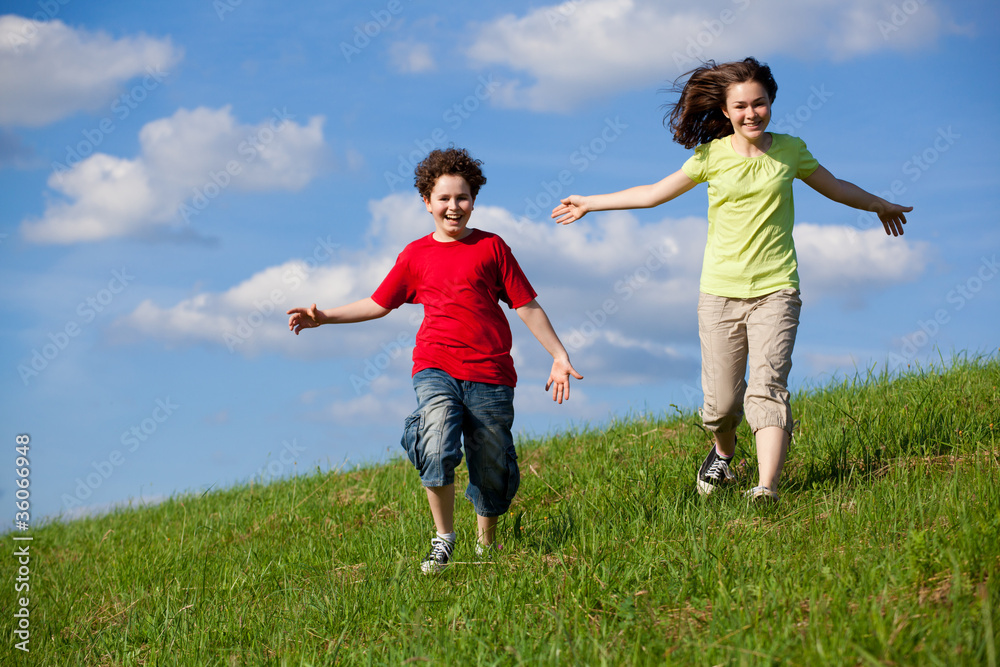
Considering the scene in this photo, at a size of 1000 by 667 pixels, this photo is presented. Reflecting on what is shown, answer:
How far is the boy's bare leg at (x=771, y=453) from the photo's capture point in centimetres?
456

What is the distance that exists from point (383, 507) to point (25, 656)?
9.23ft

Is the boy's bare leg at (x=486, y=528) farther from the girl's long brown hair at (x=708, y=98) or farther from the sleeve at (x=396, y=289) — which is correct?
the girl's long brown hair at (x=708, y=98)

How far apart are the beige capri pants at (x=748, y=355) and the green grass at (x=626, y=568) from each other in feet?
1.74

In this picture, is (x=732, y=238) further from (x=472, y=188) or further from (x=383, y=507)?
(x=383, y=507)

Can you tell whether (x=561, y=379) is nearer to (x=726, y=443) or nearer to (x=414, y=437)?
(x=414, y=437)

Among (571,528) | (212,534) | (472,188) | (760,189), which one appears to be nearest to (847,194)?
(760,189)

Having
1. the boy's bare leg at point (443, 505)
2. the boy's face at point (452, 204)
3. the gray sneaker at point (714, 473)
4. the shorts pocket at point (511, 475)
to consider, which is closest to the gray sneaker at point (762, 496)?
the gray sneaker at point (714, 473)

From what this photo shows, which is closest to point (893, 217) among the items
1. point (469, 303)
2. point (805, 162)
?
point (805, 162)

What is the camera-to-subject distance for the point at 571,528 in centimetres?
456

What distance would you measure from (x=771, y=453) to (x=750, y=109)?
82.6 inches

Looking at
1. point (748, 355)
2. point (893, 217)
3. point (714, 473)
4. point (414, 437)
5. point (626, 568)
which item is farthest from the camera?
point (893, 217)

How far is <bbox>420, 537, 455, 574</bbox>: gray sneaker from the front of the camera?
14.2 ft

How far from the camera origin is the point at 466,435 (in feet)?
15.0

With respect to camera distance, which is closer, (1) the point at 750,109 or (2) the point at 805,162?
(1) the point at 750,109
